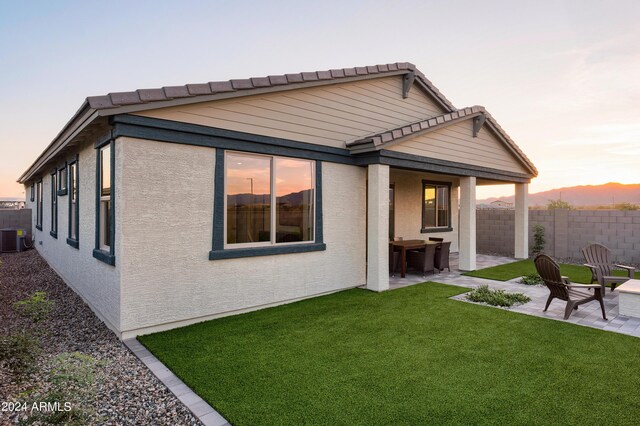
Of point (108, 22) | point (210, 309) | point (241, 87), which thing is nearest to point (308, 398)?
point (210, 309)

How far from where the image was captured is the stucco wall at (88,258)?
17.0 feet

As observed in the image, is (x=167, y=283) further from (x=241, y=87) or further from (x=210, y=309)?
(x=241, y=87)

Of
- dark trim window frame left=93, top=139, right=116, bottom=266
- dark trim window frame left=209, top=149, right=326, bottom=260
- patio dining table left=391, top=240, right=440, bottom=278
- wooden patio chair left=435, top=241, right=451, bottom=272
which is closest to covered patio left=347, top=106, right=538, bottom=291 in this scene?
wooden patio chair left=435, top=241, right=451, bottom=272

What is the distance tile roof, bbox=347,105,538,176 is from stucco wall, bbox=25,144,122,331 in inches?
194

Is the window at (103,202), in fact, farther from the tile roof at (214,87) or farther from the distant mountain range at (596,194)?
the distant mountain range at (596,194)

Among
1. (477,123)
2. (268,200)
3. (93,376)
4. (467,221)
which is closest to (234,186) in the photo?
(268,200)

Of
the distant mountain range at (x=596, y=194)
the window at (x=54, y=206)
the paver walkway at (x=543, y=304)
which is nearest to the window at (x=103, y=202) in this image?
the window at (x=54, y=206)

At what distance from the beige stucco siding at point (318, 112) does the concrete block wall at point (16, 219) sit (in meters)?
18.8

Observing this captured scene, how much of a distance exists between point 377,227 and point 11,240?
17.6 metres

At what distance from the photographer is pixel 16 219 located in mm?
18359

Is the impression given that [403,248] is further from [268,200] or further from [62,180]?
[62,180]

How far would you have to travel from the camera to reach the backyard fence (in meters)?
11.8

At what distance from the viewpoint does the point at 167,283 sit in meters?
5.40

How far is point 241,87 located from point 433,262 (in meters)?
7.35
